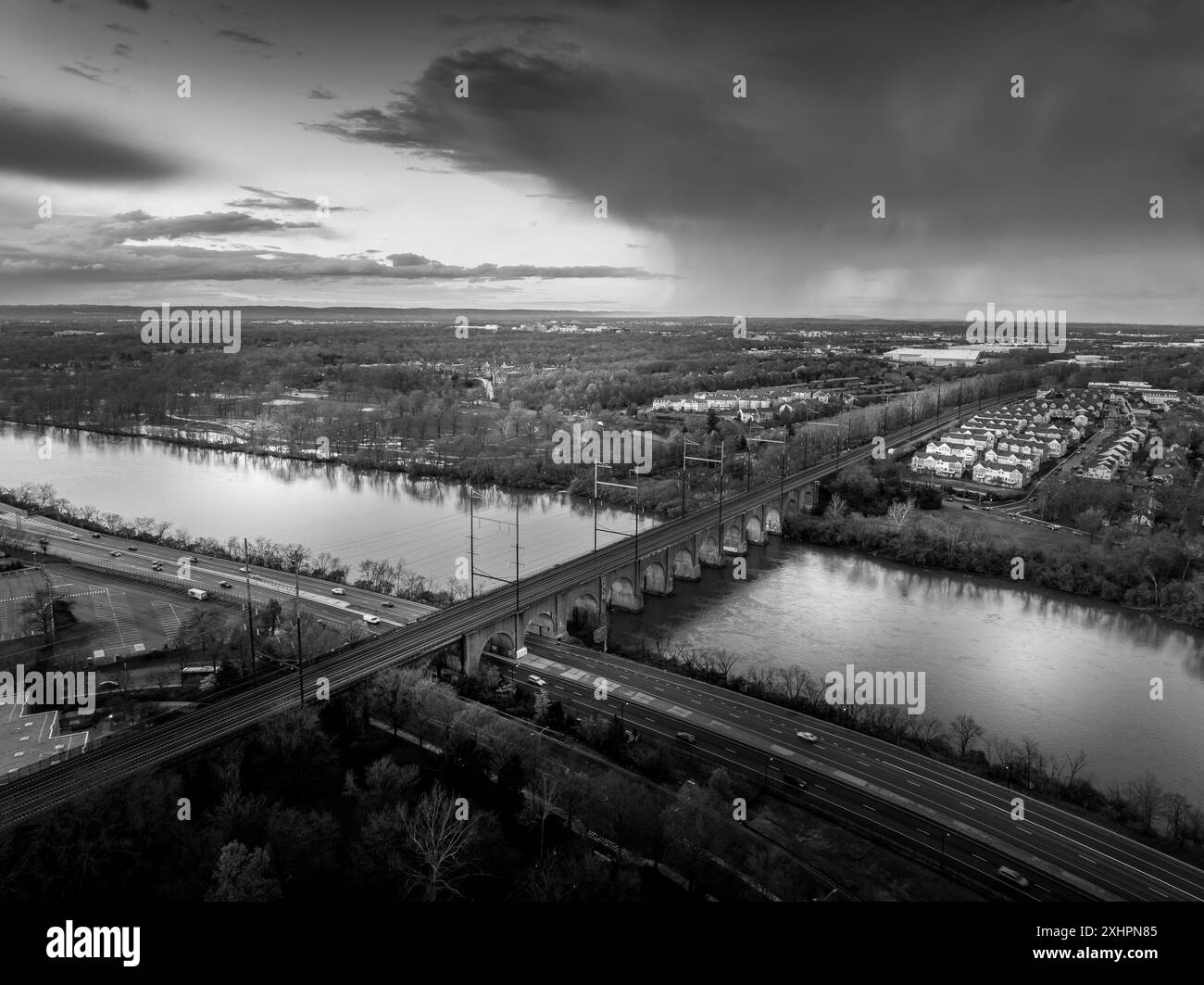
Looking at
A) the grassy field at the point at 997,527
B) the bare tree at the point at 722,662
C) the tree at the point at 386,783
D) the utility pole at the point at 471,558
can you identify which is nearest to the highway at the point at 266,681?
the utility pole at the point at 471,558

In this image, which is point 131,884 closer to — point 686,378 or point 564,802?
point 564,802

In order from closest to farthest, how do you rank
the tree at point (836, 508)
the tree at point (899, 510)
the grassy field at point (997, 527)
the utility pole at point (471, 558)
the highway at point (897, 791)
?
1. the highway at point (897, 791)
2. the utility pole at point (471, 558)
3. the grassy field at point (997, 527)
4. the tree at point (899, 510)
5. the tree at point (836, 508)

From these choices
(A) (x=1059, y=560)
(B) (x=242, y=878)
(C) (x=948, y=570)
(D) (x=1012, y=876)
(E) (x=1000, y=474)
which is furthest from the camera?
(E) (x=1000, y=474)

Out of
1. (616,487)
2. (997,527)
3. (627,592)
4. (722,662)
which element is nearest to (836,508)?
(997,527)

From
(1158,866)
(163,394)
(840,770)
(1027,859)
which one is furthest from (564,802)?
(163,394)

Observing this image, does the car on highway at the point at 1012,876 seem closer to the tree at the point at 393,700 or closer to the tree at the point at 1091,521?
the tree at the point at 393,700

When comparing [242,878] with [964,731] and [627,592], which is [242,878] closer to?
[964,731]
